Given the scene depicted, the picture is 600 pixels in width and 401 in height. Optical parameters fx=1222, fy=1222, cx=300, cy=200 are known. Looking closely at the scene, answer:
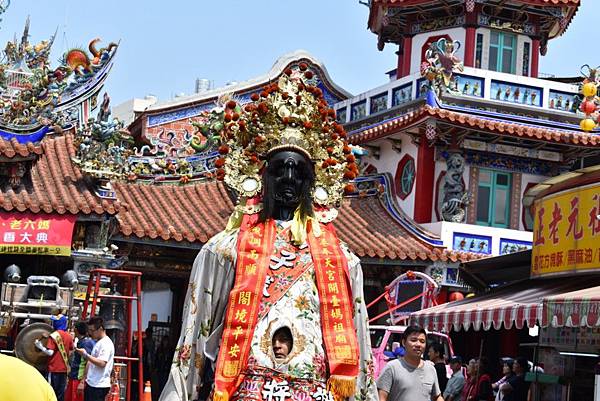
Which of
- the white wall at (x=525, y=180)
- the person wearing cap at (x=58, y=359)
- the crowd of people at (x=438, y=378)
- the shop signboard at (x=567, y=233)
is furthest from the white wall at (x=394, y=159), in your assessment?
the person wearing cap at (x=58, y=359)

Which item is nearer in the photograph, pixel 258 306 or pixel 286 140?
pixel 258 306

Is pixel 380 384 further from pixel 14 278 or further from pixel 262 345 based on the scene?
pixel 14 278

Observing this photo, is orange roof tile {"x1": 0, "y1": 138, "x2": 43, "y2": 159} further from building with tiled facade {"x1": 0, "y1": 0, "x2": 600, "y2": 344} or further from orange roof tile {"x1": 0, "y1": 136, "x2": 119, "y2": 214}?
building with tiled facade {"x1": 0, "y1": 0, "x2": 600, "y2": 344}

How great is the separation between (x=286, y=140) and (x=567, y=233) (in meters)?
7.98

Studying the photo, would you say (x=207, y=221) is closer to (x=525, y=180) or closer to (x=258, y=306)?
(x=525, y=180)

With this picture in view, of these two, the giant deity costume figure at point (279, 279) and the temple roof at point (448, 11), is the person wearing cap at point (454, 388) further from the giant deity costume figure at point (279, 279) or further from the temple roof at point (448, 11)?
the temple roof at point (448, 11)

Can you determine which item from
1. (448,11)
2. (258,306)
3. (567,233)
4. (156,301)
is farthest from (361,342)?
(156,301)

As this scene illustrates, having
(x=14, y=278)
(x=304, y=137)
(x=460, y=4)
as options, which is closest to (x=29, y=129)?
(x=14, y=278)

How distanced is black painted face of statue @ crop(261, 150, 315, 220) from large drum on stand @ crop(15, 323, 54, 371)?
311cm

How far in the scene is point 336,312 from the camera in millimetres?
5871

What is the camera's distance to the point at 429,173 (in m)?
21.9

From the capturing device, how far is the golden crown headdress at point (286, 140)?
625 cm

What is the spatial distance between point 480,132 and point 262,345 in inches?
642

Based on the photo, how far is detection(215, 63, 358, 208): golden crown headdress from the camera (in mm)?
6250
